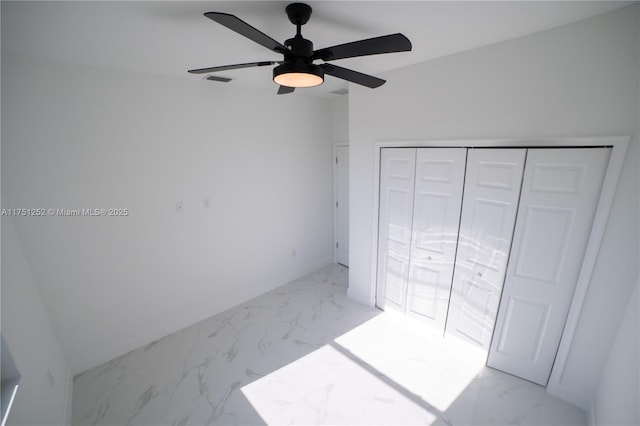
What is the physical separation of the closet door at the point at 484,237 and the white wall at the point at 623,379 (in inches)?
28.4

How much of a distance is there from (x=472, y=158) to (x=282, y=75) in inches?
70.9

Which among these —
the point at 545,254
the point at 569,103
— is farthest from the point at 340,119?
the point at 545,254

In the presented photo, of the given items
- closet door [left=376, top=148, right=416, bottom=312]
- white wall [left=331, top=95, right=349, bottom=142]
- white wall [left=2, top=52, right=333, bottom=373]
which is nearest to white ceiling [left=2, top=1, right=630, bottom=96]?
white wall [left=2, top=52, right=333, bottom=373]

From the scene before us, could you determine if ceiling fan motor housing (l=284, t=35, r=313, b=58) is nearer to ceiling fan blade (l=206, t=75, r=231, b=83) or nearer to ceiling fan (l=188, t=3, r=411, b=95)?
ceiling fan (l=188, t=3, r=411, b=95)

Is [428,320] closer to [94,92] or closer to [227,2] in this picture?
[227,2]

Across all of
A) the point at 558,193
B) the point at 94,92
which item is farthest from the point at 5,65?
the point at 558,193

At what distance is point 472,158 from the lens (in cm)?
234

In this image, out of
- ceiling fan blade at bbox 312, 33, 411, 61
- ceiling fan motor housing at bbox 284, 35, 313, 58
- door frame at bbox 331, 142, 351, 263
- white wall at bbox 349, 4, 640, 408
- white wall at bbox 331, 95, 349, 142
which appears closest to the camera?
ceiling fan blade at bbox 312, 33, 411, 61

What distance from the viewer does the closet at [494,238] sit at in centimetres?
196

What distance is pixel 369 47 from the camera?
131 centimetres

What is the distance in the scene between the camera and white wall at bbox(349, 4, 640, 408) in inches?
65.7

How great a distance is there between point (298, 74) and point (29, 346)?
2464mm

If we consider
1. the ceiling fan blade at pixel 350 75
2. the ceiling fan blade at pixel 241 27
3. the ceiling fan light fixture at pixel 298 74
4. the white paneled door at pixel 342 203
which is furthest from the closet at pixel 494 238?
the ceiling fan blade at pixel 241 27

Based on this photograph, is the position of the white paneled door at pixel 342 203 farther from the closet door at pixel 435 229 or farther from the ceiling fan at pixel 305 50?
the ceiling fan at pixel 305 50
